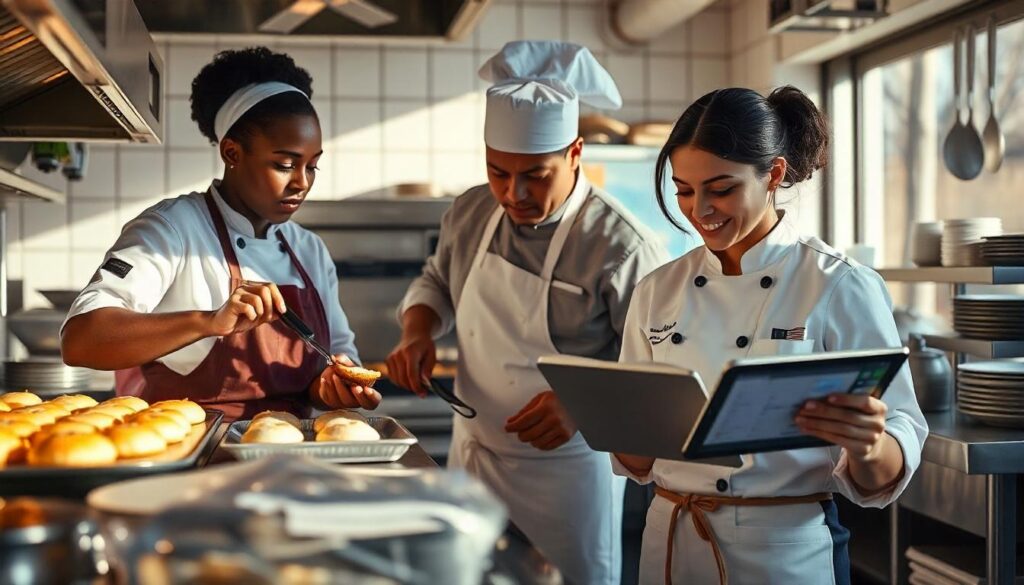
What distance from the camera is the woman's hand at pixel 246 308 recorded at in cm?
175

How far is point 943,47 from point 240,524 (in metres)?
3.45

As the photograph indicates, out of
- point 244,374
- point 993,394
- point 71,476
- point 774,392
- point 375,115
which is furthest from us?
point 375,115

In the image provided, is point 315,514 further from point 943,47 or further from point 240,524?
point 943,47

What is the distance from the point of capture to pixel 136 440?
1320 millimetres

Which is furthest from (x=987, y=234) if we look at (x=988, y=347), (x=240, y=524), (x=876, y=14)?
(x=240, y=524)

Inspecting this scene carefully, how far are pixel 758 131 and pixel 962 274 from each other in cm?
138

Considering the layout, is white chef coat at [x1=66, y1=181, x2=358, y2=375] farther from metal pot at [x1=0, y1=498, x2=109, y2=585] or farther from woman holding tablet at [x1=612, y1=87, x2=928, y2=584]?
metal pot at [x1=0, y1=498, x2=109, y2=585]

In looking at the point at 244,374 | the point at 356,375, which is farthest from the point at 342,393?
the point at 244,374

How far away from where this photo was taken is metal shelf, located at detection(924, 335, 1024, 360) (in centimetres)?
276

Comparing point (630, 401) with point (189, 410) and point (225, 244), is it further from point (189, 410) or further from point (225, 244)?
point (225, 244)

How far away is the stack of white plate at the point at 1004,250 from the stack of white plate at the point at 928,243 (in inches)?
12.6

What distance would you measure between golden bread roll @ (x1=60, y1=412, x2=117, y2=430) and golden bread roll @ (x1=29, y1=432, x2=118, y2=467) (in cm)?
9

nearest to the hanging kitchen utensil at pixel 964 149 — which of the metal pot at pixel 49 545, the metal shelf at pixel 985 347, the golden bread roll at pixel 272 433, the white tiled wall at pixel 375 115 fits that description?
the metal shelf at pixel 985 347

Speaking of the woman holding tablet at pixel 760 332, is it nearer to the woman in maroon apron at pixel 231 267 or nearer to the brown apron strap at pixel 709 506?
the brown apron strap at pixel 709 506
